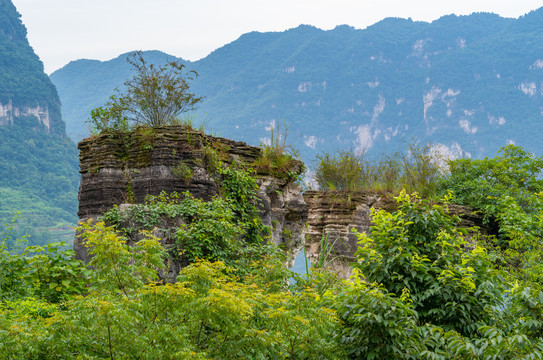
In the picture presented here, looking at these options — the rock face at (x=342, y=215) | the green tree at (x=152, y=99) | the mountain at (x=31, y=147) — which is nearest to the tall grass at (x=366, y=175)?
the rock face at (x=342, y=215)

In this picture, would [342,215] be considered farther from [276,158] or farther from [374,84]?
[374,84]

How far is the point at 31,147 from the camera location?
87.9 meters

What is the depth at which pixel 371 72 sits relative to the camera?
505 feet

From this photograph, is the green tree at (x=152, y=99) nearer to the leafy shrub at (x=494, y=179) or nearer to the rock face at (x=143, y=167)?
the rock face at (x=143, y=167)

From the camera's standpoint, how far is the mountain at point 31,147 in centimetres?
6956

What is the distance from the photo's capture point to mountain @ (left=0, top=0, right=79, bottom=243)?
6956cm

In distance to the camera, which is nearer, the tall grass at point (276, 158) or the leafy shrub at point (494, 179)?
the tall grass at point (276, 158)

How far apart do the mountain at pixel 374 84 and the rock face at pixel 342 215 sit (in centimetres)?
9729

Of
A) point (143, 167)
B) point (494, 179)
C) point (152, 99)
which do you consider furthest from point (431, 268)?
point (494, 179)

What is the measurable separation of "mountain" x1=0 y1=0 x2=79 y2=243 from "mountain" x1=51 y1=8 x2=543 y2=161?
2006 cm

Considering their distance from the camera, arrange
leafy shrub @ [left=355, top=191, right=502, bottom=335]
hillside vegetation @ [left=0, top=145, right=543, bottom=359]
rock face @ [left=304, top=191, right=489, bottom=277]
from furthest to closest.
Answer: rock face @ [left=304, top=191, right=489, bottom=277], leafy shrub @ [left=355, top=191, right=502, bottom=335], hillside vegetation @ [left=0, top=145, right=543, bottom=359]

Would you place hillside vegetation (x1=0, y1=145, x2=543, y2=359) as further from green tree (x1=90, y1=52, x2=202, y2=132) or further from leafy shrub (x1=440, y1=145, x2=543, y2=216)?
leafy shrub (x1=440, y1=145, x2=543, y2=216)

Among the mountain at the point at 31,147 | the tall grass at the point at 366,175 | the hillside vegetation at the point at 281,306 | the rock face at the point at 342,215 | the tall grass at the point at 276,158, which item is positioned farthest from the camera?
the mountain at the point at 31,147

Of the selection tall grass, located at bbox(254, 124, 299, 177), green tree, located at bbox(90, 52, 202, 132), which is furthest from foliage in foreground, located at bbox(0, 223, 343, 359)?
tall grass, located at bbox(254, 124, 299, 177)
